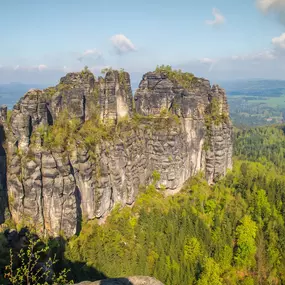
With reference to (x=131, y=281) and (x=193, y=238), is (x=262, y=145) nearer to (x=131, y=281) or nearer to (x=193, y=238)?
(x=193, y=238)

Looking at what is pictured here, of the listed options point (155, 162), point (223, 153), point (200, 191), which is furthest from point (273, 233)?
point (155, 162)

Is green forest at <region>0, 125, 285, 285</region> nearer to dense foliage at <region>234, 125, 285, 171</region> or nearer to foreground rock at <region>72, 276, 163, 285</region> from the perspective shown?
foreground rock at <region>72, 276, 163, 285</region>

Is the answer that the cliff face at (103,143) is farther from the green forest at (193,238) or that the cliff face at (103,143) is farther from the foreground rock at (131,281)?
the foreground rock at (131,281)

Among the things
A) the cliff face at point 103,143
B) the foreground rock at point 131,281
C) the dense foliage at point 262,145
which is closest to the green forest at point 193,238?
the cliff face at point 103,143

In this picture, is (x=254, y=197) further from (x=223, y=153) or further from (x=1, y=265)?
(x=1, y=265)

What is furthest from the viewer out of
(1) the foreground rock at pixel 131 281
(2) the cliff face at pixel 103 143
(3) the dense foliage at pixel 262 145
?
(3) the dense foliage at pixel 262 145
